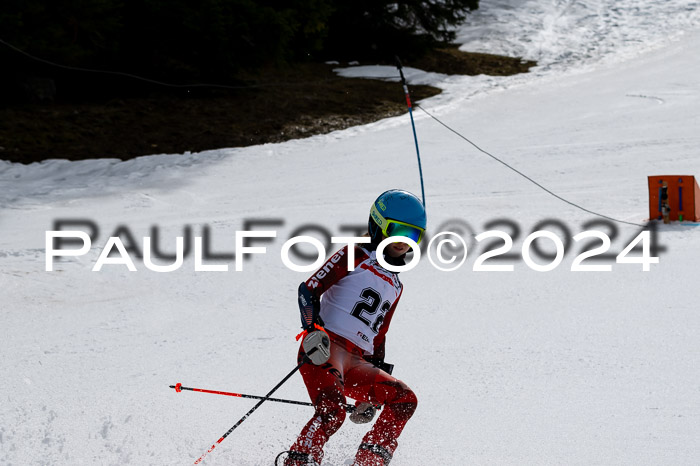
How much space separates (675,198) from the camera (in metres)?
8.81

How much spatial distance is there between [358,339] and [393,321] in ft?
9.48

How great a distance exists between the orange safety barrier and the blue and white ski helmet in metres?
6.39

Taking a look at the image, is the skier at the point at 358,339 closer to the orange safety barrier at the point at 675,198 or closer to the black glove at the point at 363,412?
the black glove at the point at 363,412

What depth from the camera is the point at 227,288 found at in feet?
23.6

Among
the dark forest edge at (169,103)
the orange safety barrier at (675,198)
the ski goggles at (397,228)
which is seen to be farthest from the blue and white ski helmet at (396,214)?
the dark forest edge at (169,103)

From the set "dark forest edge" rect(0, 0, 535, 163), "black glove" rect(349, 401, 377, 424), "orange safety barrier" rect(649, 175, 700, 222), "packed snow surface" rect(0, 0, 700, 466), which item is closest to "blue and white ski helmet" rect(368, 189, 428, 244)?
"black glove" rect(349, 401, 377, 424)

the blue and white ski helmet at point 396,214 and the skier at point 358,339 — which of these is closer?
the skier at point 358,339

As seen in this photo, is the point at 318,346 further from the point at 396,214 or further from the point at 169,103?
the point at 169,103

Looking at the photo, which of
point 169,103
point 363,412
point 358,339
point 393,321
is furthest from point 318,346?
point 169,103

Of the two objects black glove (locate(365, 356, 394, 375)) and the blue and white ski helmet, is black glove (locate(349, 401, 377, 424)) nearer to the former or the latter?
black glove (locate(365, 356, 394, 375))

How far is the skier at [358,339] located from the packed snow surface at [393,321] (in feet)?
2.06

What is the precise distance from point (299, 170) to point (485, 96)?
23.7 ft

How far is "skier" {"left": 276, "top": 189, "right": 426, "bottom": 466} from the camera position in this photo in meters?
3.24

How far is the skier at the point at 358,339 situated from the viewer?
10.6ft
